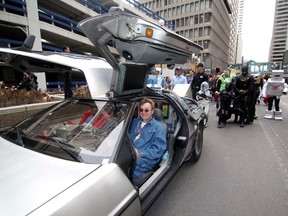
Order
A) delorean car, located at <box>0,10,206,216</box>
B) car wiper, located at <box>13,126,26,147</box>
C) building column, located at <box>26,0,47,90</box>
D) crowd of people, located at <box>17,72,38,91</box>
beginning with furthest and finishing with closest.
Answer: building column, located at <box>26,0,47,90</box> < crowd of people, located at <box>17,72,38,91</box> < car wiper, located at <box>13,126,26,147</box> < delorean car, located at <box>0,10,206,216</box>

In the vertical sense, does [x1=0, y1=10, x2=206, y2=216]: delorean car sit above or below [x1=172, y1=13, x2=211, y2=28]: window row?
below

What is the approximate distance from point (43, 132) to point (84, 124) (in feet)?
1.41

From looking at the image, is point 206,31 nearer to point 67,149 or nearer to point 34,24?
point 34,24

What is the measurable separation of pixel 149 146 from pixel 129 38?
49.3 inches

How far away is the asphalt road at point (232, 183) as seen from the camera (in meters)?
2.37

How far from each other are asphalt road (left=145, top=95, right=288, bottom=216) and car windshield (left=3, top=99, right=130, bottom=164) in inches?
45.3

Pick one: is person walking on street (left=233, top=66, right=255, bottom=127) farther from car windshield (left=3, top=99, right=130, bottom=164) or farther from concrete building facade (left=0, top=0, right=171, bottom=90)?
concrete building facade (left=0, top=0, right=171, bottom=90)

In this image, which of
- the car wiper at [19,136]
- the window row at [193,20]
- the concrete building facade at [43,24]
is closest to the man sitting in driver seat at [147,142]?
the car wiper at [19,136]

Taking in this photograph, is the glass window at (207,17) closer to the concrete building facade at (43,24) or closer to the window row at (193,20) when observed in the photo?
the window row at (193,20)

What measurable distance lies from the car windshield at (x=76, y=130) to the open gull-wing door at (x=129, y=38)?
0.48 meters

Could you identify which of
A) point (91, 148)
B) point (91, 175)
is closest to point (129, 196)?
point (91, 175)

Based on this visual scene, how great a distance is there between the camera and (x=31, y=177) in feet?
4.41

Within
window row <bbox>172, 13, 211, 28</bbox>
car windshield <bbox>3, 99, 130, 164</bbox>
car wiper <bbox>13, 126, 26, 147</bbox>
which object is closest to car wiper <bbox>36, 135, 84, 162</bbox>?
car windshield <bbox>3, 99, 130, 164</bbox>

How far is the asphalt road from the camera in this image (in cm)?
237
